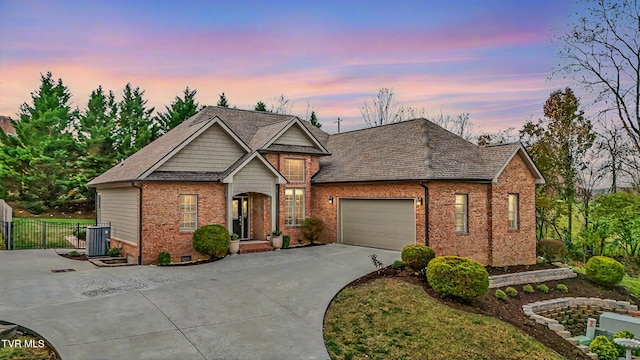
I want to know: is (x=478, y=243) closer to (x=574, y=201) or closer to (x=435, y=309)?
(x=435, y=309)

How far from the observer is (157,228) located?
48.6 feet

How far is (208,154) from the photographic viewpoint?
54.7 feet

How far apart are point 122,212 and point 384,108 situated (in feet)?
96.9

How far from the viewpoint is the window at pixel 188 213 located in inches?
614

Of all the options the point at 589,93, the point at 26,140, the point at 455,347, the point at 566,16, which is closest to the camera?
the point at 455,347

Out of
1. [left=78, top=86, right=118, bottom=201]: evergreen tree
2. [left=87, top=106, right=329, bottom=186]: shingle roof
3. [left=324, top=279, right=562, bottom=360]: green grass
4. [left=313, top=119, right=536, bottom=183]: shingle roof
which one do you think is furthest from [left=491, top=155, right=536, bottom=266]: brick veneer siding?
[left=78, top=86, right=118, bottom=201]: evergreen tree

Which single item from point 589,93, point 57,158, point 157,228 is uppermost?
point 589,93

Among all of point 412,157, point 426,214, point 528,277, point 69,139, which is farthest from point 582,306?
point 69,139

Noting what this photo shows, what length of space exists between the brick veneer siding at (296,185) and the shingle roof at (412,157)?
54cm

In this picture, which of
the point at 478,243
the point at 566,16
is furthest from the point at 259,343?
the point at 566,16

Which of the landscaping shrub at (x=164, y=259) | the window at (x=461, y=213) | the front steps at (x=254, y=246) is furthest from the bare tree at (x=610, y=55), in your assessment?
the landscaping shrub at (x=164, y=259)

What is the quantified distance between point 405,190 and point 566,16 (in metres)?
13.8

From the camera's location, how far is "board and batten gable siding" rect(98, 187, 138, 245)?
50.4 feet

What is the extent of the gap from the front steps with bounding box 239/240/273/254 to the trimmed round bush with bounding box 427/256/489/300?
8.69 metres
